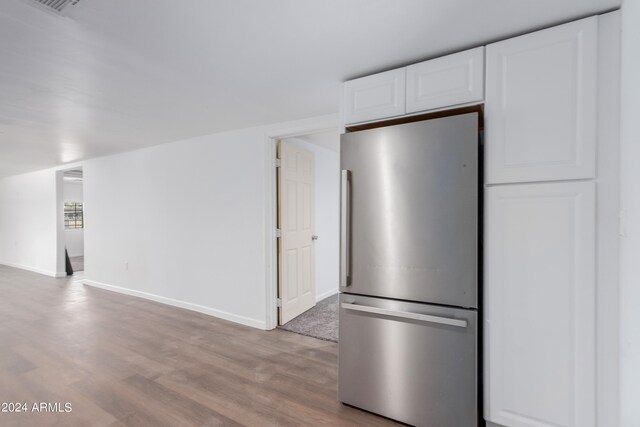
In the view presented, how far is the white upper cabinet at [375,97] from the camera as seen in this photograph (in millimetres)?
1952

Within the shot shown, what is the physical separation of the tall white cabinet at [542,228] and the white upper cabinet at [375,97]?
1.66ft

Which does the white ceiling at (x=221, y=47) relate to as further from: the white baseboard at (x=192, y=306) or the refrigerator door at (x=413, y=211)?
the white baseboard at (x=192, y=306)

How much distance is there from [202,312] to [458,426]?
3.18 m

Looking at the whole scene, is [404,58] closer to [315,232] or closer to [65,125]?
[315,232]

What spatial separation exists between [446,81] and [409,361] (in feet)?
5.46

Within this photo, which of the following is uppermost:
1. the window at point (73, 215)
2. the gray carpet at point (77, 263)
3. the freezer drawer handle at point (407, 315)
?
the window at point (73, 215)

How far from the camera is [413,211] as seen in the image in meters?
1.80

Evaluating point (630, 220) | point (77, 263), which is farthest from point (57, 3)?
point (77, 263)

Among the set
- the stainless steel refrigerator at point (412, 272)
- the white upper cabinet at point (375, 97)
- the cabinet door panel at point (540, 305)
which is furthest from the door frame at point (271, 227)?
the cabinet door panel at point (540, 305)

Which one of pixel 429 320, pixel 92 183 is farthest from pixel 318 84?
pixel 92 183

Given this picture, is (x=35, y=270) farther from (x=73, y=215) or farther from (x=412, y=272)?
(x=412, y=272)

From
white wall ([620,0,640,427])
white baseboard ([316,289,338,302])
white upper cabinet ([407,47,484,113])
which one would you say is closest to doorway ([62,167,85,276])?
white baseboard ([316,289,338,302])

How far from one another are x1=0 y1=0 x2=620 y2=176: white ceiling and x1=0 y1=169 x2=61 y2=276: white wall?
4385 mm

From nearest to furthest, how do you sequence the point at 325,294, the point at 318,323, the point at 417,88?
the point at 417,88
the point at 318,323
the point at 325,294
